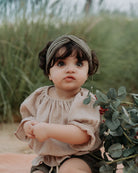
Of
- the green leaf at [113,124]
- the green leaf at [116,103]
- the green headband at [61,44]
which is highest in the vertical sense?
the green headband at [61,44]

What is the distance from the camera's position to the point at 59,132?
4.49ft

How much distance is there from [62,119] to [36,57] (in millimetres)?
2195

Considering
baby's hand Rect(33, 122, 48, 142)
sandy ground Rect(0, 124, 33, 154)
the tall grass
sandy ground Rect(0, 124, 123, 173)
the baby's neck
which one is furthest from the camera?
the tall grass

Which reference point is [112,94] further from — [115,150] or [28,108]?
[28,108]

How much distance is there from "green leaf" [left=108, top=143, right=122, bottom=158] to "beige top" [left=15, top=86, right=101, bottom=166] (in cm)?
10

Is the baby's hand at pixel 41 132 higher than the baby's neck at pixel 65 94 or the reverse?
the reverse

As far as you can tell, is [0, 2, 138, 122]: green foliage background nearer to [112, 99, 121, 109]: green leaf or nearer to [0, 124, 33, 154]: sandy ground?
[0, 124, 33, 154]: sandy ground

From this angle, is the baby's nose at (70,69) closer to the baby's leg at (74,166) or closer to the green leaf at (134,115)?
the green leaf at (134,115)

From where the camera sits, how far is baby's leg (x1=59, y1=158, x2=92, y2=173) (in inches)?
57.2

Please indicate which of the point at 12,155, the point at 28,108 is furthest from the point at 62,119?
the point at 12,155

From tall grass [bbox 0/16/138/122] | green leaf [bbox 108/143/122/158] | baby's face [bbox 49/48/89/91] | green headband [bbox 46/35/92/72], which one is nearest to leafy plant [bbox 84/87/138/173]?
green leaf [bbox 108/143/122/158]

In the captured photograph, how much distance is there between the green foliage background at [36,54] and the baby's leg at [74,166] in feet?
4.94

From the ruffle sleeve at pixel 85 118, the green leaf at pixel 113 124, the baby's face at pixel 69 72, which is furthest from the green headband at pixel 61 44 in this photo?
the green leaf at pixel 113 124

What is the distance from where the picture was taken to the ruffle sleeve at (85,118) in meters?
1.41
